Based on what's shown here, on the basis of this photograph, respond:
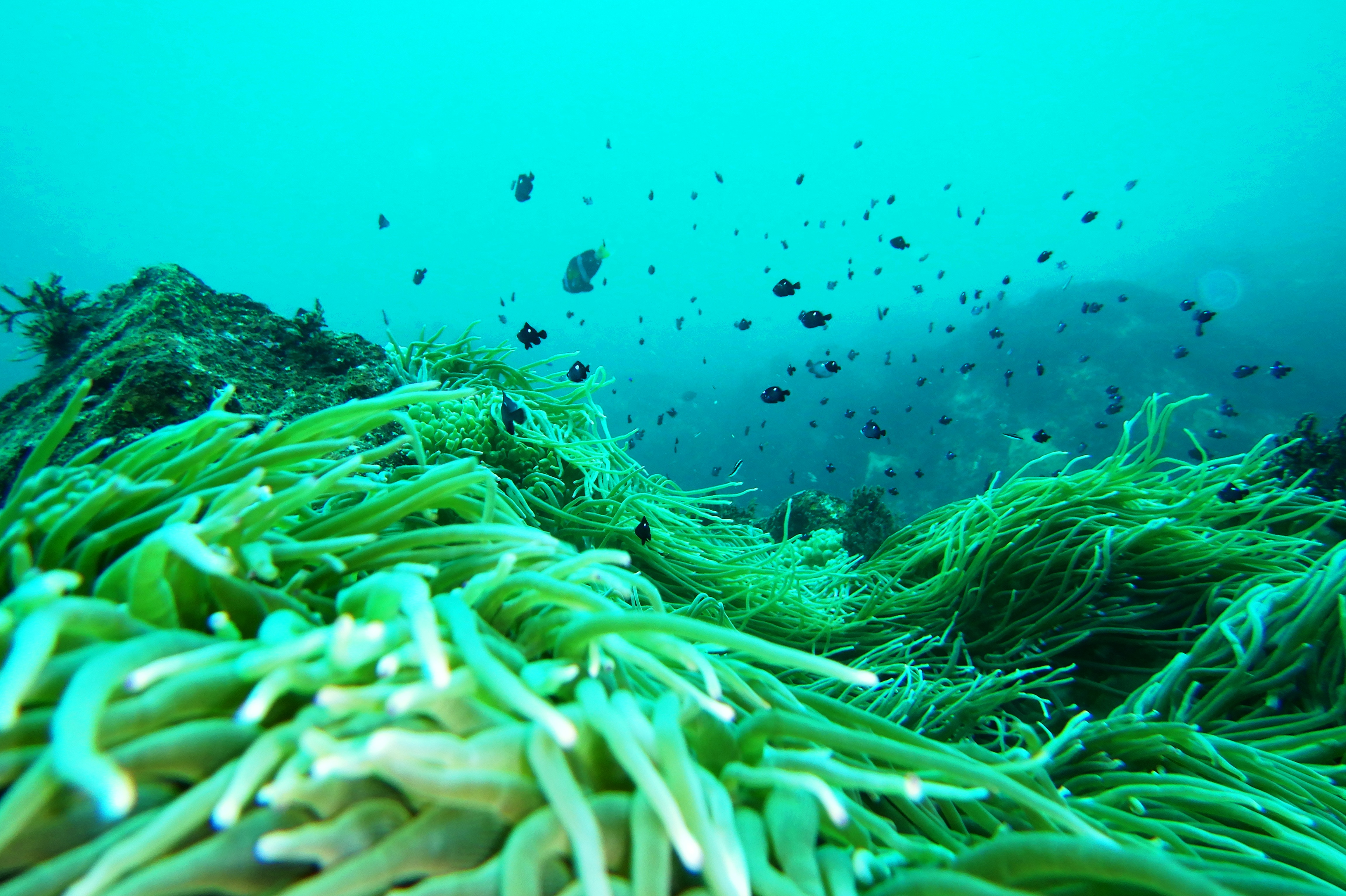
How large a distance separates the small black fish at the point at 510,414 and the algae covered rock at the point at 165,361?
28.8 inches

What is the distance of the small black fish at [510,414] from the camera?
2.85 m

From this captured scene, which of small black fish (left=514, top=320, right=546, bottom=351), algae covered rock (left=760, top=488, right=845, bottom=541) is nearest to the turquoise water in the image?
algae covered rock (left=760, top=488, right=845, bottom=541)

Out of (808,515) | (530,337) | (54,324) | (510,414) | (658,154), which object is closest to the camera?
(510,414)

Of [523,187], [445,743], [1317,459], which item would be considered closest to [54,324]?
[445,743]

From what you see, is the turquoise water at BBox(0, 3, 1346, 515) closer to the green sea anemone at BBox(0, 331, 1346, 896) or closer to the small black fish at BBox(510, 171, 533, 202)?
the small black fish at BBox(510, 171, 533, 202)

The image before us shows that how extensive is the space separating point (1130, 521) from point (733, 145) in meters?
91.7

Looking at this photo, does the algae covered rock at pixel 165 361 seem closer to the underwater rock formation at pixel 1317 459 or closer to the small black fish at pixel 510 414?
the small black fish at pixel 510 414

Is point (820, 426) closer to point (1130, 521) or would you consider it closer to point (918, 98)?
point (1130, 521)

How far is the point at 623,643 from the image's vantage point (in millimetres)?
893

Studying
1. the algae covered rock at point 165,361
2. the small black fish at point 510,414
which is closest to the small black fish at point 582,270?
the algae covered rock at point 165,361

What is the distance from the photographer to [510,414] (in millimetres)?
2863

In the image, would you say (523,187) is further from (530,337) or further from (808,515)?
(808,515)

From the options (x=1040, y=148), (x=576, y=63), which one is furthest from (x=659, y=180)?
(x=1040, y=148)

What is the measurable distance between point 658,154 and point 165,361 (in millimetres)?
94181
